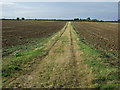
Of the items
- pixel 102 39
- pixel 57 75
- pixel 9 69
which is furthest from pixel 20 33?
pixel 57 75

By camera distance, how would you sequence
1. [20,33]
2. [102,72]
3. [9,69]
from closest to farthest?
[102,72]
[9,69]
[20,33]

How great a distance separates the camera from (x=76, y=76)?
7961 mm

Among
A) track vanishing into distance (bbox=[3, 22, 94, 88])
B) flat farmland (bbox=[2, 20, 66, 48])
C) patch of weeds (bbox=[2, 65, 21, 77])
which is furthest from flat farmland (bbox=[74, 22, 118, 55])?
patch of weeds (bbox=[2, 65, 21, 77])

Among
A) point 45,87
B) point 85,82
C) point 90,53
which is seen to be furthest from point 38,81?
point 90,53

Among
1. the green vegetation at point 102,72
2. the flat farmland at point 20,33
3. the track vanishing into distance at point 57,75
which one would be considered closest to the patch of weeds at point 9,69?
the track vanishing into distance at point 57,75

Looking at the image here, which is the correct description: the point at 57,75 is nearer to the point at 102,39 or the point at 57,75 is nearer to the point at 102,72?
the point at 102,72

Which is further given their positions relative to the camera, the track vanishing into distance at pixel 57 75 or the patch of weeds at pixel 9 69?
the patch of weeds at pixel 9 69

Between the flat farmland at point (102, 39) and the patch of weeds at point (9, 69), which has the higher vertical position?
the flat farmland at point (102, 39)

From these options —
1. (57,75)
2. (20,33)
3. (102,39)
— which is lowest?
(57,75)

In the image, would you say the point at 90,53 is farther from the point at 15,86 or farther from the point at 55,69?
the point at 15,86

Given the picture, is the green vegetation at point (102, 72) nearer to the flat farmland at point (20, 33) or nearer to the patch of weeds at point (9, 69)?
the patch of weeds at point (9, 69)

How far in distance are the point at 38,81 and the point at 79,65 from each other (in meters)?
2.78

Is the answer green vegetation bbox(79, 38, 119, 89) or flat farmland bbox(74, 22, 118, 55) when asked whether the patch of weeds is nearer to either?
green vegetation bbox(79, 38, 119, 89)

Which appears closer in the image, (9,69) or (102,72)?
(102,72)
